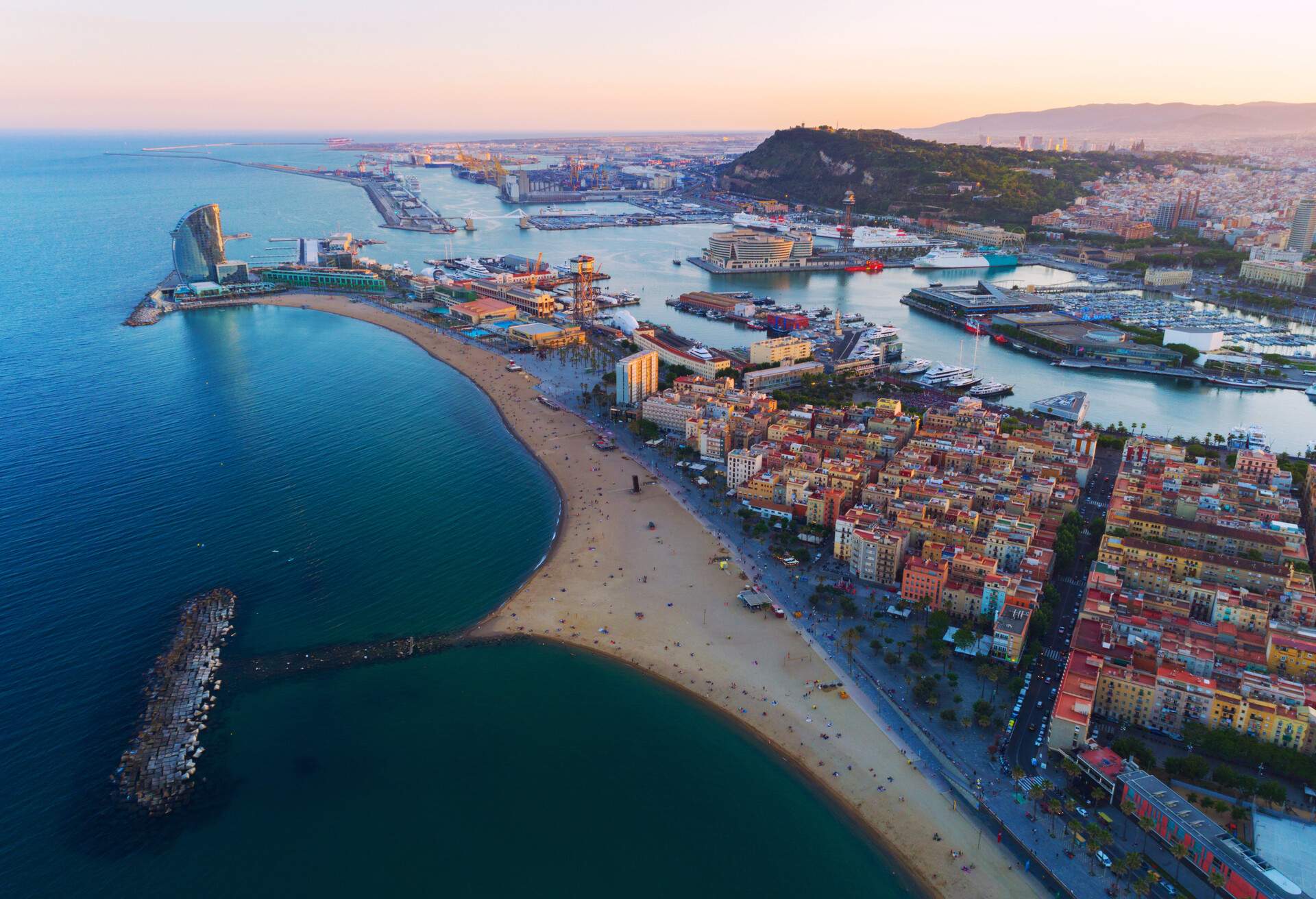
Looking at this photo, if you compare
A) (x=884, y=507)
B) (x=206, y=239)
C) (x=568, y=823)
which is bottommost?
(x=568, y=823)

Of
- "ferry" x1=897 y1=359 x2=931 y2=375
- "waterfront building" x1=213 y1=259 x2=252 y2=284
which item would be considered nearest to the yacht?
"ferry" x1=897 y1=359 x2=931 y2=375

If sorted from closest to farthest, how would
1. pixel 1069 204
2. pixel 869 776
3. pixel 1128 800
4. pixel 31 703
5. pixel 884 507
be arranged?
pixel 1128 800
pixel 869 776
pixel 31 703
pixel 884 507
pixel 1069 204

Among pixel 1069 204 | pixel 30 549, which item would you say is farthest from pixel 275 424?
pixel 1069 204

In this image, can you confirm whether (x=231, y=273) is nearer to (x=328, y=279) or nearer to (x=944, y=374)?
(x=328, y=279)

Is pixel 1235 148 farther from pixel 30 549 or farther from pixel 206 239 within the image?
pixel 30 549

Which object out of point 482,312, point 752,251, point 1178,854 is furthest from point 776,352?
point 752,251

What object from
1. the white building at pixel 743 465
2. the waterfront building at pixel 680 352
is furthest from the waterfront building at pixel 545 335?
the white building at pixel 743 465

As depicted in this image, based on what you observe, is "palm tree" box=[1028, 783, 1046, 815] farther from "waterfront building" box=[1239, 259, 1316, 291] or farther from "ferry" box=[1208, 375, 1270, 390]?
"waterfront building" box=[1239, 259, 1316, 291]
